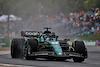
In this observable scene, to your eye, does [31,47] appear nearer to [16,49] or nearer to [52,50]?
[52,50]

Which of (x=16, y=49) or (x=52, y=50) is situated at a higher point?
(x=16, y=49)

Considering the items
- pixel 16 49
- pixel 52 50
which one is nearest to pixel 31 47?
pixel 52 50

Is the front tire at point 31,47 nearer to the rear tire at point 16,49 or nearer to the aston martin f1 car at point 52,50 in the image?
the aston martin f1 car at point 52,50

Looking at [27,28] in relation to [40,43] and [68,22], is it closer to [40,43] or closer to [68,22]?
[68,22]

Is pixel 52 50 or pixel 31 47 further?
pixel 52 50

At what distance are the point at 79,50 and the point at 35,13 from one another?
81.9 meters

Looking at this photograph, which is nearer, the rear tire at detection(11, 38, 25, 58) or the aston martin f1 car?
the aston martin f1 car

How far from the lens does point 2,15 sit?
8550 centimetres

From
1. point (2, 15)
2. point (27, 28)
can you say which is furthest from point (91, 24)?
point (2, 15)

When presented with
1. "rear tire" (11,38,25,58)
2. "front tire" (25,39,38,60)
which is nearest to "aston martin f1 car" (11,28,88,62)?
"front tire" (25,39,38,60)

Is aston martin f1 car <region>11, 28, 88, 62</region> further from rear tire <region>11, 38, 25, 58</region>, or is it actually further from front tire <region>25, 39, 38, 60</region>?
rear tire <region>11, 38, 25, 58</region>

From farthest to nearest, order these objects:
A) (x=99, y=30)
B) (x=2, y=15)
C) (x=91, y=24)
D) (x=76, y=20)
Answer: (x=2, y=15), (x=76, y=20), (x=91, y=24), (x=99, y=30)

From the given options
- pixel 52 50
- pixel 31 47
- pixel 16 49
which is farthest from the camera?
pixel 16 49

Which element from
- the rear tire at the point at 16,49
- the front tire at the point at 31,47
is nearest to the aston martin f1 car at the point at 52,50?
the front tire at the point at 31,47
